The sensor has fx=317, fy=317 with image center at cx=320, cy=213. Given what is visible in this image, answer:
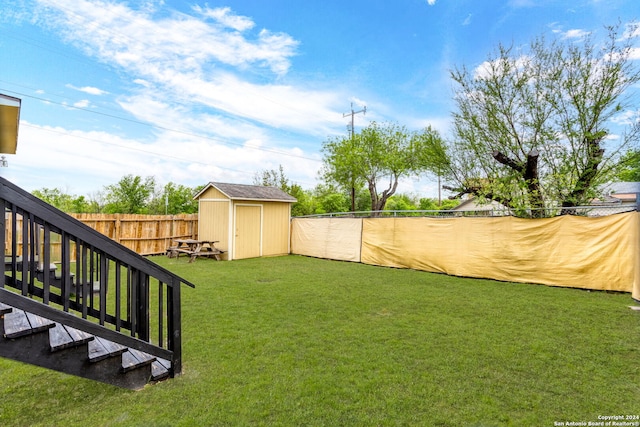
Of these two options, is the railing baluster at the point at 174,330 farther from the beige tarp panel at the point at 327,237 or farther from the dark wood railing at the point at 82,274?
the beige tarp panel at the point at 327,237

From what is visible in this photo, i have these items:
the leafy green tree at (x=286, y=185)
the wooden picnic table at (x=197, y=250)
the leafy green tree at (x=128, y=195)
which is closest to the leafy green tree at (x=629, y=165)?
the wooden picnic table at (x=197, y=250)

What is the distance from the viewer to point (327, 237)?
10.5 metres

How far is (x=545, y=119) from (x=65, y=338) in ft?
30.1

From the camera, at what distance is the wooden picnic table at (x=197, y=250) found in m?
9.55

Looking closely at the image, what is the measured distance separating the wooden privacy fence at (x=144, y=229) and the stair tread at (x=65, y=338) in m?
7.95

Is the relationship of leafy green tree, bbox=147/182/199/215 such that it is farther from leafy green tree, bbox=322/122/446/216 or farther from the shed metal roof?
leafy green tree, bbox=322/122/446/216

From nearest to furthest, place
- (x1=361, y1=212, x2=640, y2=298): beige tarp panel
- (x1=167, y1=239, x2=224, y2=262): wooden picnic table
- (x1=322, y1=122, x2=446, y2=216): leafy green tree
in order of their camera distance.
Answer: (x1=361, y1=212, x2=640, y2=298): beige tarp panel < (x1=167, y1=239, x2=224, y2=262): wooden picnic table < (x1=322, y1=122, x2=446, y2=216): leafy green tree

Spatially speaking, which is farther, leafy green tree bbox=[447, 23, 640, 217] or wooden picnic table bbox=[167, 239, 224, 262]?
wooden picnic table bbox=[167, 239, 224, 262]

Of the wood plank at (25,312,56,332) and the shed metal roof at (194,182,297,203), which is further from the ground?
the shed metal roof at (194,182,297,203)

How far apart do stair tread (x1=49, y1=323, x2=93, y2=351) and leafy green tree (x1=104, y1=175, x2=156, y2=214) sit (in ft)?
46.8

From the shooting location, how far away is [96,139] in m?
14.6

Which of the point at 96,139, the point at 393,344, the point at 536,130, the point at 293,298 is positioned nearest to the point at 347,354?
the point at 393,344

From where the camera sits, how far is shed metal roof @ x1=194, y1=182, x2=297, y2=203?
32.7 ft

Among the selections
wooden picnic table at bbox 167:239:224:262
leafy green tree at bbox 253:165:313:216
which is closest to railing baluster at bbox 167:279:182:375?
wooden picnic table at bbox 167:239:224:262
